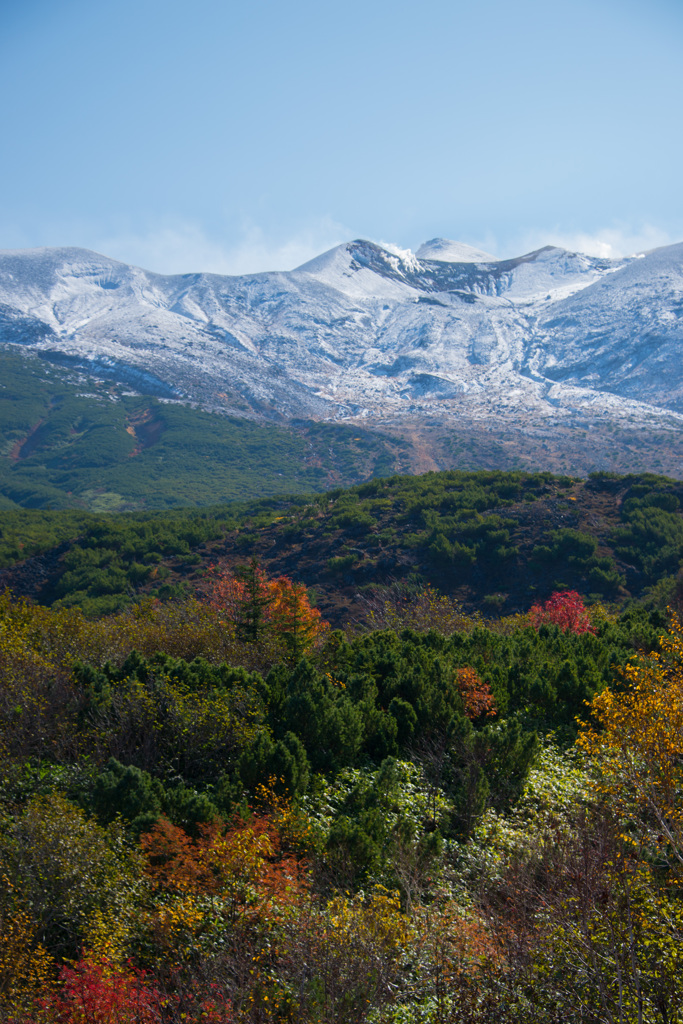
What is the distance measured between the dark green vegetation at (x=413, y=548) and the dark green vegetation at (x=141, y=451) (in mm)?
47395

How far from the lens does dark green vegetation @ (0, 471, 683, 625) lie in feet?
155

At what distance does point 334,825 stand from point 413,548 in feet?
138

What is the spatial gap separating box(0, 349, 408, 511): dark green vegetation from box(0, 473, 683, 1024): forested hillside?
88119 mm

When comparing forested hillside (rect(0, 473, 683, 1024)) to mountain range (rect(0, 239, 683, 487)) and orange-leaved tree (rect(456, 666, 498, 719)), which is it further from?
mountain range (rect(0, 239, 683, 487))

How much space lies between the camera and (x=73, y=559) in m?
52.4

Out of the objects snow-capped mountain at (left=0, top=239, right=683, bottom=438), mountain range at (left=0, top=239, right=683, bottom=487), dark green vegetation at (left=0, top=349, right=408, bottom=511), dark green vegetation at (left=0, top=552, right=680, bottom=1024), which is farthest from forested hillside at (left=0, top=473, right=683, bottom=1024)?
snow-capped mountain at (left=0, top=239, right=683, bottom=438)

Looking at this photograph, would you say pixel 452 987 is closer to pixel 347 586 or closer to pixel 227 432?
pixel 347 586

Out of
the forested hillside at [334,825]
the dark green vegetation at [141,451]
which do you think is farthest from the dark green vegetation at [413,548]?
the dark green vegetation at [141,451]

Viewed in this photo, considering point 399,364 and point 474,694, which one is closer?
point 474,694

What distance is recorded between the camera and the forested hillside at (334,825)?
869 centimetres

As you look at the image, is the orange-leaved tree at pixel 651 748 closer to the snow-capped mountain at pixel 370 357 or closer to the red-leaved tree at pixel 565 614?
the red-leaved tree at pixel 565 614

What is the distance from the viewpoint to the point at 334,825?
1176 centimetres

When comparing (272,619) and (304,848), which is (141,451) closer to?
(272,619)

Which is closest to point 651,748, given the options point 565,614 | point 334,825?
point 334,825
